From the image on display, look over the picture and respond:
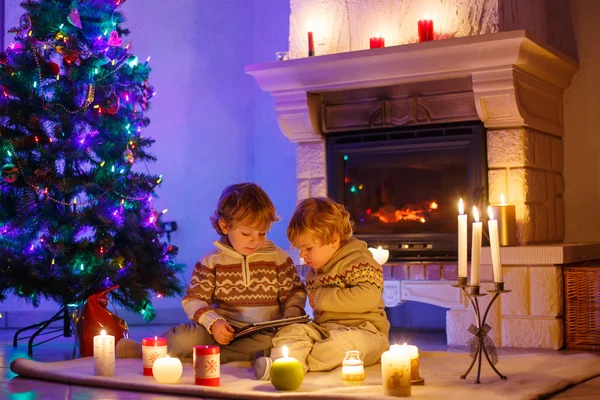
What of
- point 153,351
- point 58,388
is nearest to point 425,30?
point 153,351

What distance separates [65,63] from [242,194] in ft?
4.90

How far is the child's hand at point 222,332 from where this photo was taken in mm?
3211

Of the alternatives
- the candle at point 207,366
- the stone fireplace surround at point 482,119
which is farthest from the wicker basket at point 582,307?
the candle at point 207,366

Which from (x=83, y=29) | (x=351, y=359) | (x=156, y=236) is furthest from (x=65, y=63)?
(x=351, y=359)

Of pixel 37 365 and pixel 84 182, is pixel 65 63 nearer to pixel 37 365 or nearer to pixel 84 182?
pixel 84 182

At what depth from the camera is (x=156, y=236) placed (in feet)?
15.1

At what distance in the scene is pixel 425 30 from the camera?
4547mm

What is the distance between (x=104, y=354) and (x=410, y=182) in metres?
2.17

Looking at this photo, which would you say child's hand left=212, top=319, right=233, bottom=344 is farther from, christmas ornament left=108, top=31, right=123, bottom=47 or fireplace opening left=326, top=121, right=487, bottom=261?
christmas ornament left=108, top=31, right=123, bottom=47

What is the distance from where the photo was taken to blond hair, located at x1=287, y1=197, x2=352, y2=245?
128 inches

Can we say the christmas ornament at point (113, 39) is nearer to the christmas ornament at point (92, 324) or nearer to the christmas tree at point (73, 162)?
the christmas tree at point (73, 162)

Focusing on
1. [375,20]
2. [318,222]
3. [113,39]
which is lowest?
[318,222]

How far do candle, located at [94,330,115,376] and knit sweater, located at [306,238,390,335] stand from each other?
763 millimetres

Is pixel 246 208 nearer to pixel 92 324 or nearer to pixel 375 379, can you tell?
pixel 375 379
